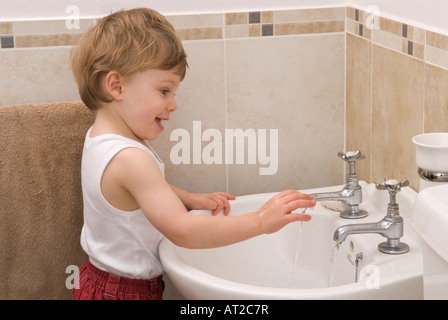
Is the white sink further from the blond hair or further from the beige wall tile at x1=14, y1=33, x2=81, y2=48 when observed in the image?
the beige wall tile at x1=14, y1=33, x2=81, y2=48

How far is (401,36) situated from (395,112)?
0.16 m

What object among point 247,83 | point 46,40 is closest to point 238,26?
point 247,83

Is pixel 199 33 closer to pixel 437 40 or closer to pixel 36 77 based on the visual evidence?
pixel 36 77

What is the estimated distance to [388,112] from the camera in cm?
141

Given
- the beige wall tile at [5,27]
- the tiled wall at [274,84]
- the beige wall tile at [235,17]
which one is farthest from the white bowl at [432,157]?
the beige wall tile at [5,27]

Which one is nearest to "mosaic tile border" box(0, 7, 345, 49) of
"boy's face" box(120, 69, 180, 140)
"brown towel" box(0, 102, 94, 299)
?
"brown towel" box(0, 102, 94, 299)

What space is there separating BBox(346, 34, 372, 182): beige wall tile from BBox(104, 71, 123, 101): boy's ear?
0.56 metres

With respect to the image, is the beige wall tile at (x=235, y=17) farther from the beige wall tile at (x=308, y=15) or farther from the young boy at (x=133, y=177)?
the young boy at (x=133, y=177)

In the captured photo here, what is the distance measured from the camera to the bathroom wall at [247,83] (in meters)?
1.53

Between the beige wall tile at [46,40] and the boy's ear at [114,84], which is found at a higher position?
the beige wall tile at [46,40]

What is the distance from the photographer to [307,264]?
4.75 feet

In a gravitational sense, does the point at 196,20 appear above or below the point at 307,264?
above

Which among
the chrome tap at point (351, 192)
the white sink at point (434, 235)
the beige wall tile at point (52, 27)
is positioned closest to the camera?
the white sink at point (434, 235)

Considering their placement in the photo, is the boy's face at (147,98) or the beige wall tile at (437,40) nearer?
the beige wall tile at (437,40)
